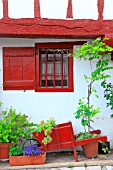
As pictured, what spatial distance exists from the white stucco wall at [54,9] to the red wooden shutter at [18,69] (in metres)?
0.95

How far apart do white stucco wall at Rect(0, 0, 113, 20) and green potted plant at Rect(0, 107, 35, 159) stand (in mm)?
2001

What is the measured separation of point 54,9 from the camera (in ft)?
20.9

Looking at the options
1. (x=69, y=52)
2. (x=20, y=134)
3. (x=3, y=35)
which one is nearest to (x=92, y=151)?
(x=20, y=134)

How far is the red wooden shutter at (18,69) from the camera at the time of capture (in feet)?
23.1

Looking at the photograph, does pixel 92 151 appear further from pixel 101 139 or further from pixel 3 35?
pixel 3 35

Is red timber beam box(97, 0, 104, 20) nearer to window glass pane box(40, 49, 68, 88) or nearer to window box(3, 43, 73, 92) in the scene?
window box(3, 43, 73, 92)

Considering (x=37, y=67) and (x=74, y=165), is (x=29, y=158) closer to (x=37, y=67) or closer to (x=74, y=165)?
(x=74, y=165)

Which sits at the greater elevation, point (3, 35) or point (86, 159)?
point (3, 35)

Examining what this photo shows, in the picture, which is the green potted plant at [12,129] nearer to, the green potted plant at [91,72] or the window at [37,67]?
the window at [37,67]

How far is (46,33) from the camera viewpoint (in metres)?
6.34

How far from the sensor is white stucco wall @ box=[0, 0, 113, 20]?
631 centimetres

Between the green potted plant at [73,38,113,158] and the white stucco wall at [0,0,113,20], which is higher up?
the white stucco wall at [0,0,113,20]

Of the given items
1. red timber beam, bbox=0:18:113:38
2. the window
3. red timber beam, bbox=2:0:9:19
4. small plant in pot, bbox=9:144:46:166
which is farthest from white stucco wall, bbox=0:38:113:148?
small plant in pot, bbox=9:144:46:166

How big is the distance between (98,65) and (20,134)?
2.07 meters
